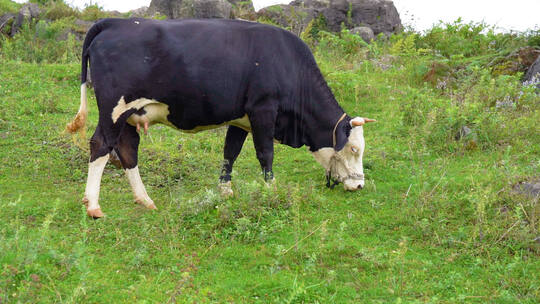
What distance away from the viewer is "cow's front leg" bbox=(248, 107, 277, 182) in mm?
6711

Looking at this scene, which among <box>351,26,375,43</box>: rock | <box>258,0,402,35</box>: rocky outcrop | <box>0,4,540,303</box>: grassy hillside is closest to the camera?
<box>0,4,540,303</box>: grassy hillside

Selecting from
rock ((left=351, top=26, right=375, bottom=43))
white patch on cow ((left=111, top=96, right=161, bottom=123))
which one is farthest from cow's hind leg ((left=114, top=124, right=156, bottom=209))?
rock ((left=351, top=26, right=375, bottom=43))

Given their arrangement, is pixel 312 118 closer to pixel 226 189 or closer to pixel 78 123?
pixel 226 189

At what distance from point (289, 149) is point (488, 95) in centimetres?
373

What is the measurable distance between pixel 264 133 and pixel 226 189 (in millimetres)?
908

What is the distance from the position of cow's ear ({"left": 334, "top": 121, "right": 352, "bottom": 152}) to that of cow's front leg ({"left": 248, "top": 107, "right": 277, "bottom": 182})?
Result: 895 mm

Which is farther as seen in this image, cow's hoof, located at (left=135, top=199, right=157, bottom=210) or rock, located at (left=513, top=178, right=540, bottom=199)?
cow's hoof, located at (left=135, top=199, right=157, bottom=210)

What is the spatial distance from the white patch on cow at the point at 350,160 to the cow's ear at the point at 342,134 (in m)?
0.05

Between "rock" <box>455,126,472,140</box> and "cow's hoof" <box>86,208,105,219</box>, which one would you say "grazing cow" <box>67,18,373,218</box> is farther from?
"rock" <box>455,126,472,140</box>

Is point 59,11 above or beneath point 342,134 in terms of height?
beneath

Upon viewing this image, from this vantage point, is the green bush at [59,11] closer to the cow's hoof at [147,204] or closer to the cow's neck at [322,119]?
the cow's hoof at [147,204]

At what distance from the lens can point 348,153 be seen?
732 centimetres

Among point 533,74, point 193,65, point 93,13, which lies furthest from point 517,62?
point 93,13

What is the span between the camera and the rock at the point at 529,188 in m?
6.26
